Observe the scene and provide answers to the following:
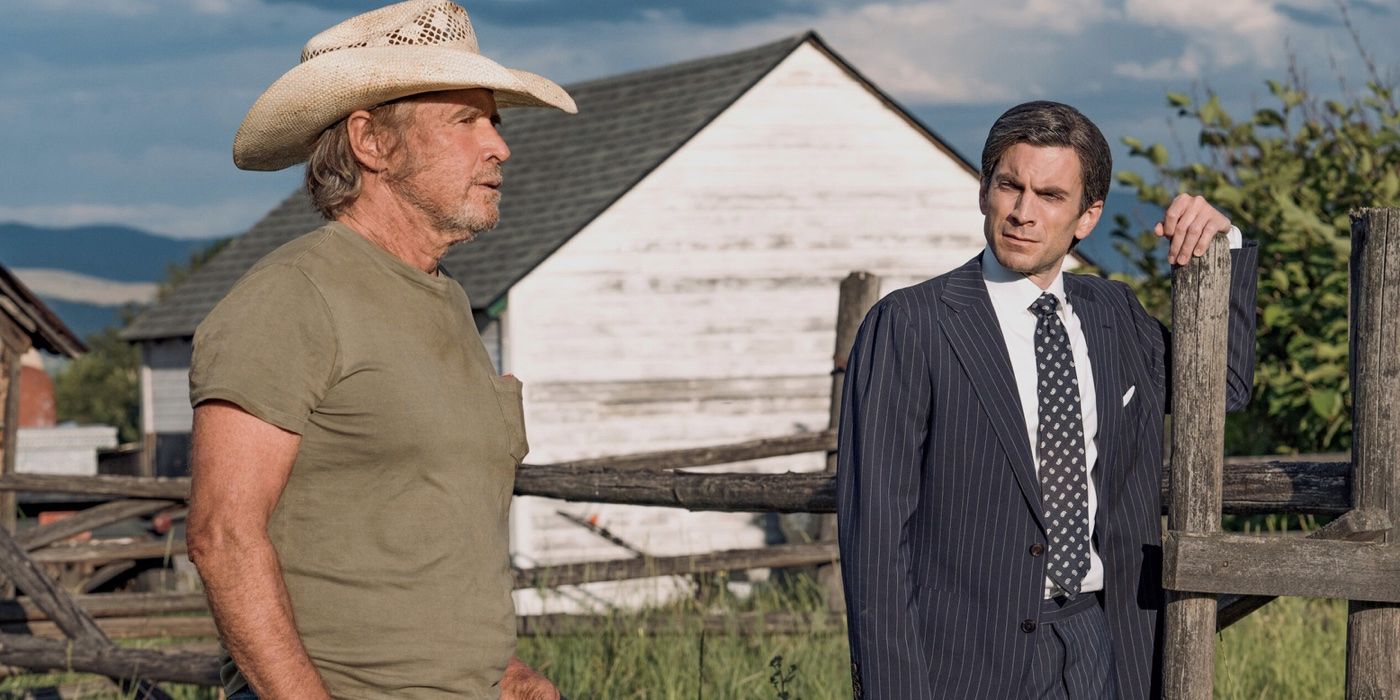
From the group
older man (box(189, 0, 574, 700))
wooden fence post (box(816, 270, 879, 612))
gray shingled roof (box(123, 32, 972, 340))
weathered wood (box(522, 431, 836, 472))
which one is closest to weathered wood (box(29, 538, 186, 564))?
gray shingled roof (box(123, 32, 972, 340))

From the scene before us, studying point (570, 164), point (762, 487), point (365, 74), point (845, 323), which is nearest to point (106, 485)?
point (845, 323)

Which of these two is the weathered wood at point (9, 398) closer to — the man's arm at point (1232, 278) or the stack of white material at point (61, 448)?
the stack of white material at point (61, 448)

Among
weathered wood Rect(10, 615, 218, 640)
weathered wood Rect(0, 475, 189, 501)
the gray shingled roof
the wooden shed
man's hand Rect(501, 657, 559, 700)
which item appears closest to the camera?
man's hand Rect(501, 657, 559, 700)

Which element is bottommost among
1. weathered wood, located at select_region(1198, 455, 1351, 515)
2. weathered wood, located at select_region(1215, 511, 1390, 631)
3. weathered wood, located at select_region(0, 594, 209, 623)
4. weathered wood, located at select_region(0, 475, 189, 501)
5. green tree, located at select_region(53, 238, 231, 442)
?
weathered wood, located at select_region(0, 594, 209, 623)

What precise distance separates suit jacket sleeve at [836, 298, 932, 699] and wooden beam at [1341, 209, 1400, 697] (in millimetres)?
1043

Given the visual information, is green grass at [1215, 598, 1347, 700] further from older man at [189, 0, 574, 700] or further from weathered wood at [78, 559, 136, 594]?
weathered wood at [78, 559, 136, 594]

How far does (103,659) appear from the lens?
7.62m

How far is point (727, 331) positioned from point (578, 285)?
1.60 metres

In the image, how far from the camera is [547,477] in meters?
7.05

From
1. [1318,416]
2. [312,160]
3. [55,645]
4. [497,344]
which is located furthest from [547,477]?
[497,344]

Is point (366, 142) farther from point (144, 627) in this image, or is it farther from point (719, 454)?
point (144, 627)

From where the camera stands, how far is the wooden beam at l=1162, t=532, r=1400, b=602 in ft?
10.8

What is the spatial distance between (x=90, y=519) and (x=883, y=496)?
336 inches

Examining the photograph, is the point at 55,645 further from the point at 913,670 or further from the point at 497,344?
the point at 497,344
